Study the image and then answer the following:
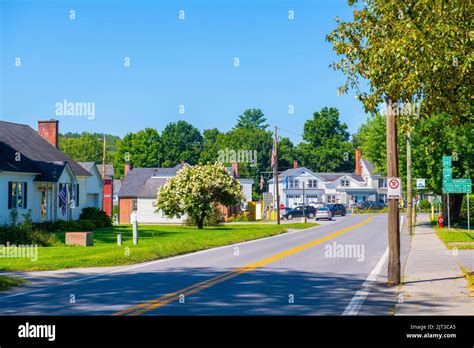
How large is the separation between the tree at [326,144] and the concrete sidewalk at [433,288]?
4534 inches

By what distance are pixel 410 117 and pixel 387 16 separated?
2567 millimetres

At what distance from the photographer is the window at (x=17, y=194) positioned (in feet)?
129

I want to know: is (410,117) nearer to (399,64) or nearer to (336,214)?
(399,64)

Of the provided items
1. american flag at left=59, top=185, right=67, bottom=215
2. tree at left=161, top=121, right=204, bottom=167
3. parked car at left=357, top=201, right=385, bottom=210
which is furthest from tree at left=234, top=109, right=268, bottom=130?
american flag at left=59, top=185, right=67, bottom=215

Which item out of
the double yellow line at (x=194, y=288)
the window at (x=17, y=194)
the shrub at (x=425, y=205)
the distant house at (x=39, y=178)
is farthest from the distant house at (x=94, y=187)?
the shrub at (x=425, y=205)

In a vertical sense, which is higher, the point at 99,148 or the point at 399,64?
the point at 99,148

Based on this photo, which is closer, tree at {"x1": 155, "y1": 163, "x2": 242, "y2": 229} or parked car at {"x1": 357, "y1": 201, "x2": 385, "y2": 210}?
tree at {"x1": 155, "y1": 163, "x2": 242, "y2": 229}

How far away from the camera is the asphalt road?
1256 cm

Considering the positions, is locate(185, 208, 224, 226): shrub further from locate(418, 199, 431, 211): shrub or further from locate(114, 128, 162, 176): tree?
locate(114, 128, 162, 176): tree

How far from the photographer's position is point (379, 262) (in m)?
22.7

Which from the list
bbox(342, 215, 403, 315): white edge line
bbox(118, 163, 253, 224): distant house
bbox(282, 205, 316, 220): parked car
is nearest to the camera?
bbox(342, 215, 403, 315): white edge line

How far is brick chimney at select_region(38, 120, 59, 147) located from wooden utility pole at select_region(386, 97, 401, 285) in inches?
1583

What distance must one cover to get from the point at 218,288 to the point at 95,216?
34.8m
